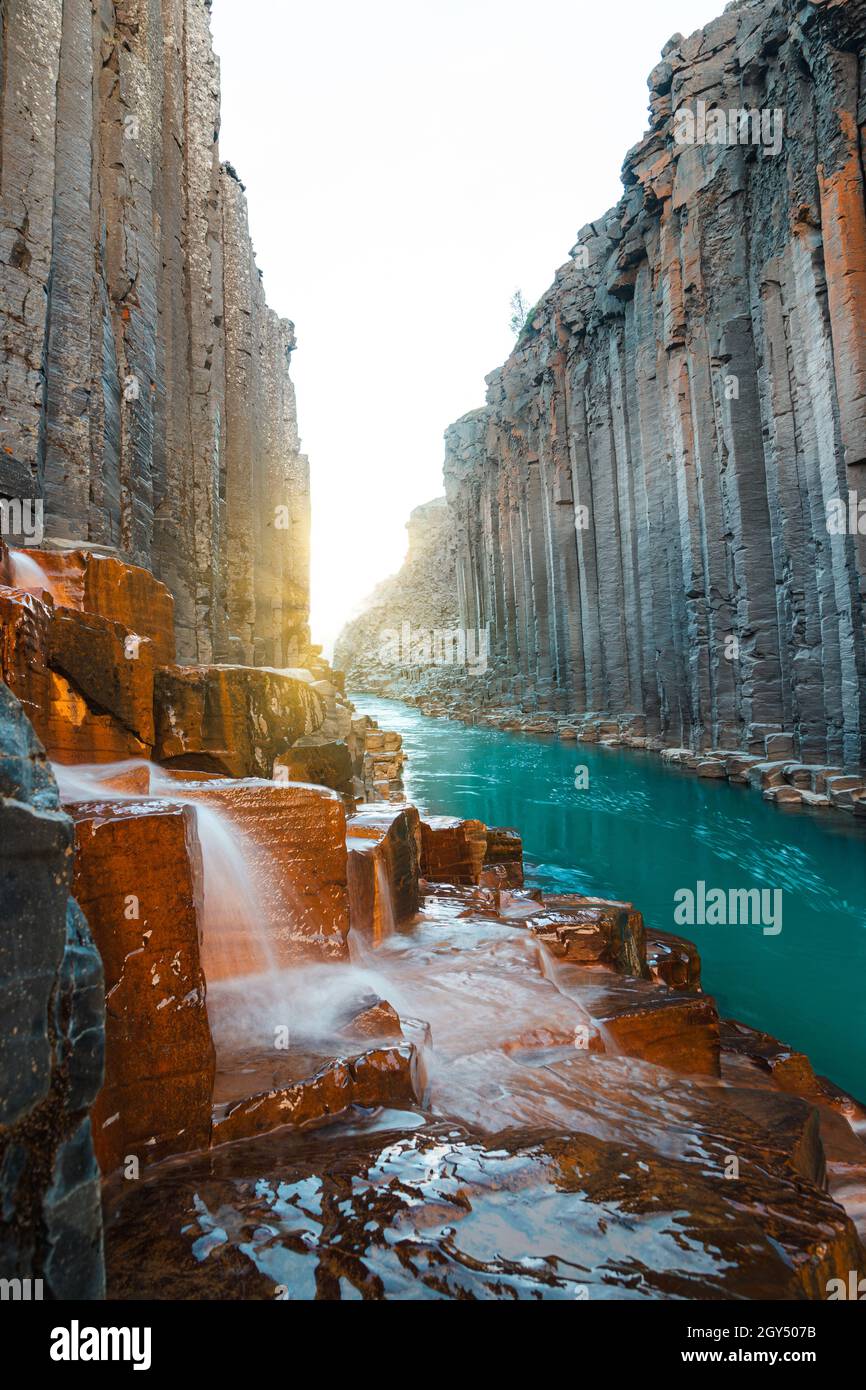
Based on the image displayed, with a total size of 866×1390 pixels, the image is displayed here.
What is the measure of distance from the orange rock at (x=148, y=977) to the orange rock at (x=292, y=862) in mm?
1247

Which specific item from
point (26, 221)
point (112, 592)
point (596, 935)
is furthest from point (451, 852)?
point (26, 221)

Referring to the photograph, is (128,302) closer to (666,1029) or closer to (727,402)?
(666,1029)

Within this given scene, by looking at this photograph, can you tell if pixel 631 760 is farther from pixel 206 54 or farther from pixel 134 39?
pixel 206 54

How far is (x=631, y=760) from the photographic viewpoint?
1980cm

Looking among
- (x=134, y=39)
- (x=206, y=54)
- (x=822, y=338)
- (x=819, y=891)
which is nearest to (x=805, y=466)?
(x=822, y=338)

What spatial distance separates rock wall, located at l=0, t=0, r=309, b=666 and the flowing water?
284 inches

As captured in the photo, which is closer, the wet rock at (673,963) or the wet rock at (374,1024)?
the wet rock at (374,1024)

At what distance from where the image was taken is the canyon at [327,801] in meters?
1.96

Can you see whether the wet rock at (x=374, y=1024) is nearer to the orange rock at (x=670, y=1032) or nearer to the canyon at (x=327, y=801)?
the canyon at (x=327, y=801)

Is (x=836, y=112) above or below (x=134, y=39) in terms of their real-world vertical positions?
below

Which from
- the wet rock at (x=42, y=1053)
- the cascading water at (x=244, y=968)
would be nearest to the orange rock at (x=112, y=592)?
the cascading water at (x=244, y=968)

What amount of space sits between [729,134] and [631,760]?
49.9 ft

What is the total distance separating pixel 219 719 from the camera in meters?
5.67

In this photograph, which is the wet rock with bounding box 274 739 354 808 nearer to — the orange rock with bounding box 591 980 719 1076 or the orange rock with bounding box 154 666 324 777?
the orange rock with bounding box 154 666 324 777
